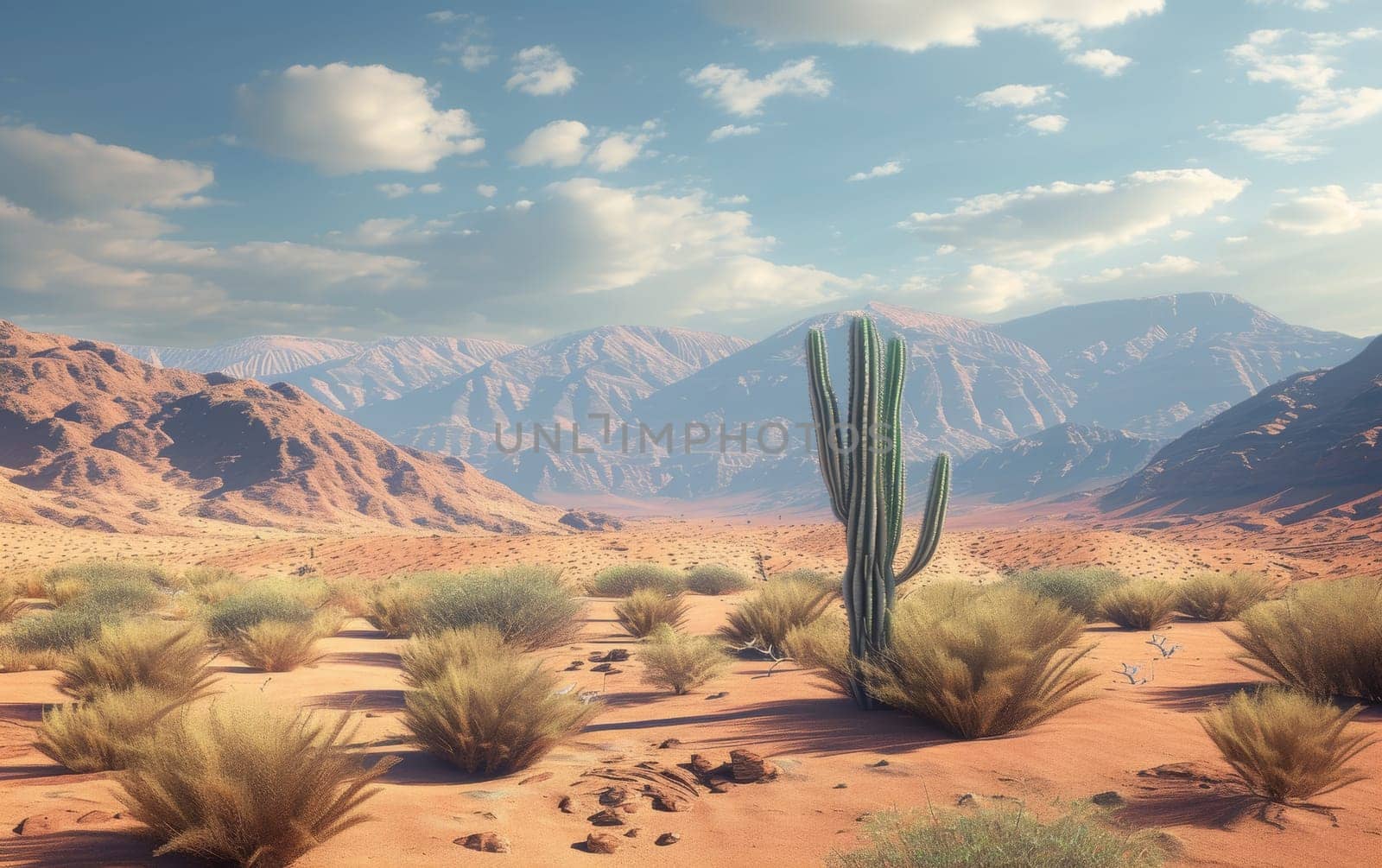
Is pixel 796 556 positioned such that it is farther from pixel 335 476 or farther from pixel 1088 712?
pixel 335 476

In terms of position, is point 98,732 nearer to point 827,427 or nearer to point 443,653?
point 443,653

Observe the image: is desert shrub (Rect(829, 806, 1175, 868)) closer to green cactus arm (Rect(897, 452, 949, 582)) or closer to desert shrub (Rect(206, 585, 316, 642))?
green cactus arm (Rect(897, 452, 949, 582))

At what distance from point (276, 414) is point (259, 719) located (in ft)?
315

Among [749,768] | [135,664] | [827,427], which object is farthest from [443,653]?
[827,427]

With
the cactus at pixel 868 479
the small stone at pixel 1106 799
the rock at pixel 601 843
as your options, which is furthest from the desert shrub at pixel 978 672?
the rock at pixel 601 843

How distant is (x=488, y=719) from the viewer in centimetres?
638

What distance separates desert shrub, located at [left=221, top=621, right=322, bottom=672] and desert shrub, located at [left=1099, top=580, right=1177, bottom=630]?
535 inches

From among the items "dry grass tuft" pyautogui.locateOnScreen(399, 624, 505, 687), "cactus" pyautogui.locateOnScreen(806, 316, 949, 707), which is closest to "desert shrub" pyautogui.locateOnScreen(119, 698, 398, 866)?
"dry grass tuft" pyautogui.locateOnScreen(399, 624, 505, 687)

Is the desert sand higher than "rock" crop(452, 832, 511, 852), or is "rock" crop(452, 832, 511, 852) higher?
"rock" crop(452, 832, 511, 852)

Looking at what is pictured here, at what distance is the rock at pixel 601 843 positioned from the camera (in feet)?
15.4

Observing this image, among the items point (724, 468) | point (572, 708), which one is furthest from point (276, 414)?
point (724, 468)

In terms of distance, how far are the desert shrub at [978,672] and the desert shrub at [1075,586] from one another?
Answer: 7.50 m

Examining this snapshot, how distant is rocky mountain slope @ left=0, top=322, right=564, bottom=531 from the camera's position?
70375mm

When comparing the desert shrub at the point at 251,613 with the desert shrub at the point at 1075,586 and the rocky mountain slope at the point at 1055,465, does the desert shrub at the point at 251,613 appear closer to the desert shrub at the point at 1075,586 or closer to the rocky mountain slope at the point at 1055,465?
the desert shrub at the point at 1075,586
